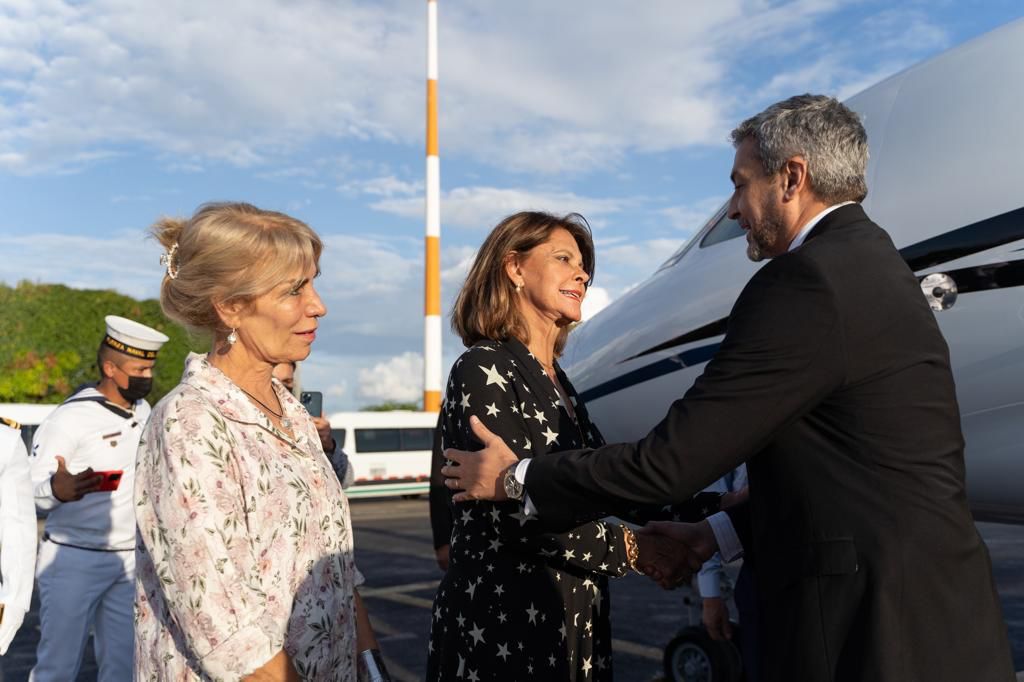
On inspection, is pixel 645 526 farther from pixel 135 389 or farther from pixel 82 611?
pixel 135 389

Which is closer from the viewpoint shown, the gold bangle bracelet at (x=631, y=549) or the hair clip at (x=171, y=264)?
the hair clip at (x=171, y=264)

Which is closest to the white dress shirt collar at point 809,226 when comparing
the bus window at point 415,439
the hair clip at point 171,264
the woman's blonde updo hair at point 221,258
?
the woman's blonde updo hair at point 221,258

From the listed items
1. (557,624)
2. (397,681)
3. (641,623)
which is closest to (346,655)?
(557,624)

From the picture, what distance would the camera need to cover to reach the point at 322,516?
91.7 inches

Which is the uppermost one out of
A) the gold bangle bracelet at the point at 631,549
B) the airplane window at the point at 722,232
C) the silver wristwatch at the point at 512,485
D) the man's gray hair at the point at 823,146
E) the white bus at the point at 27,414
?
the white bus at the point at 27,414

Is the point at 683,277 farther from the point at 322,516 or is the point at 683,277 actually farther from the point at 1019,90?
the point at 322,516

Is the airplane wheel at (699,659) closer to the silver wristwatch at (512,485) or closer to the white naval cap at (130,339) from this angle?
the silver wristwatch at (512,485)

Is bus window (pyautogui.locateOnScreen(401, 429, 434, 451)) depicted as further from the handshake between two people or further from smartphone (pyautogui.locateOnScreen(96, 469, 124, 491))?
the handshake between two people

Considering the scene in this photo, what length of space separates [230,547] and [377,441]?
26189 mm

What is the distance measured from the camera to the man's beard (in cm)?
222

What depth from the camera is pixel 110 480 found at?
16.7 ft

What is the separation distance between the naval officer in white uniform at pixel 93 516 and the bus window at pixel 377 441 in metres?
22.1

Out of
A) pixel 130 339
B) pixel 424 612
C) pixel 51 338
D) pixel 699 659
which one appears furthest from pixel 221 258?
pixel 51 338

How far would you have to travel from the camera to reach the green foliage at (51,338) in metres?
32.5
